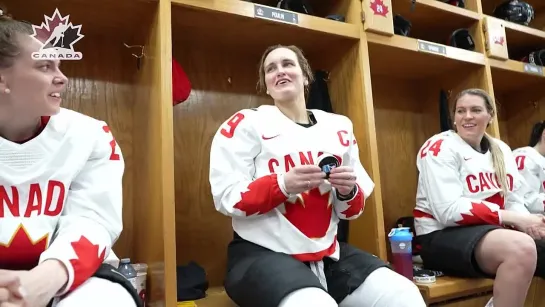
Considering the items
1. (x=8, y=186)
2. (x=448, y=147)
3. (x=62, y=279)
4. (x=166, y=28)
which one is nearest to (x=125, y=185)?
(x=166, y=28)

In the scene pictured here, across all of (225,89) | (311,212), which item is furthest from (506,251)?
(225,89)

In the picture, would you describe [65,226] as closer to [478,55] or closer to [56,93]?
[56,93]

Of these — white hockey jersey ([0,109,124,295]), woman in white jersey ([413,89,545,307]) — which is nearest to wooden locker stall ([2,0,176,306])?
white hockey jersey ([0,109,124,295])

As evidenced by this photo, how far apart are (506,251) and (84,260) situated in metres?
1.16

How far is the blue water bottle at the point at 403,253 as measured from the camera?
4.72 ft

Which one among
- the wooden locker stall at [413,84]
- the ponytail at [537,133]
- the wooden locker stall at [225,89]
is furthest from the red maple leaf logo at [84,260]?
the ponytail at [537,133]

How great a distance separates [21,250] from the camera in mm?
775

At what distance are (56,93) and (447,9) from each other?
1.82 m

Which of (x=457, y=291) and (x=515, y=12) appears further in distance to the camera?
(x=515, y=12)

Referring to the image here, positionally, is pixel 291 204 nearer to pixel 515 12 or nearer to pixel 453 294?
pixel 453 294

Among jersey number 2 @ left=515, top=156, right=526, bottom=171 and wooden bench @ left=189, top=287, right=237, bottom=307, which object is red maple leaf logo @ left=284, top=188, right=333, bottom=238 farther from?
jersey number 2 @ left=515, top=156, right=526, bottom=171

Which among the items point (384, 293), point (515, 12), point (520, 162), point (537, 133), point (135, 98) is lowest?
point (384, 293)

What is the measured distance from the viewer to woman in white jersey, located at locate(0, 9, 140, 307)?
29.2 inches

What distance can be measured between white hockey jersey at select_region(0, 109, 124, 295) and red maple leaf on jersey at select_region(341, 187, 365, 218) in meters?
0.63
